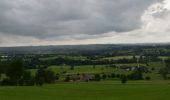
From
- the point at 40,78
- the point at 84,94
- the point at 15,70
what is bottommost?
the point at 40,78

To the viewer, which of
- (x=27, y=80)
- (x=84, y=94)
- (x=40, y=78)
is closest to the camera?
(x=84, y=94)

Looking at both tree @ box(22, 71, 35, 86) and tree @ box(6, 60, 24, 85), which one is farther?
tree @ box(22, 71, 35, 86)

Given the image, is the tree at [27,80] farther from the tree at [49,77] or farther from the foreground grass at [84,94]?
the foreground grass at [84,94]

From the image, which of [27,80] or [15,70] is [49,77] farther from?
[15,70]

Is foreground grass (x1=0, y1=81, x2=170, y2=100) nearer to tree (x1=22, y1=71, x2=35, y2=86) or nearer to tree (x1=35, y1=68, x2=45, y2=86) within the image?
tree (x1=35, y1=68, x2=45, y2=86)

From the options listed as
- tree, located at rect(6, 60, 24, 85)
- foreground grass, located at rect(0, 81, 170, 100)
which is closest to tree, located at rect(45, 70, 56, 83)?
tree, located at rect(6, 60, 24, 85)

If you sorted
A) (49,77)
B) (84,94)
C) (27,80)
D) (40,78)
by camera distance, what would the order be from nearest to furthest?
(84,94)
(40,78)
(27,80)
(49,77)

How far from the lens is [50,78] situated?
11475 centimetres

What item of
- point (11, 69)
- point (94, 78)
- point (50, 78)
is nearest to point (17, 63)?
point (11, 69)

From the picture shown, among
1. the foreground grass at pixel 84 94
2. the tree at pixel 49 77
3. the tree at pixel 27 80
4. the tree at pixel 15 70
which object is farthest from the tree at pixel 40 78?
the foreground grass at pixel 84 94

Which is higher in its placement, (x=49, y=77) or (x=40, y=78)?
(x=40, y=78)

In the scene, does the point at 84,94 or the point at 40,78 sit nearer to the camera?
the point at 84,94

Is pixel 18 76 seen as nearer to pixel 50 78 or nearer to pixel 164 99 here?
pixel 50 78

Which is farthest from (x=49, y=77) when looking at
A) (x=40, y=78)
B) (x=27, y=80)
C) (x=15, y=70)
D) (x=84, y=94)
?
(x=84, y=94)
